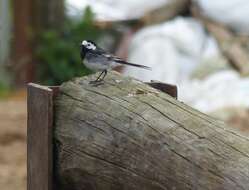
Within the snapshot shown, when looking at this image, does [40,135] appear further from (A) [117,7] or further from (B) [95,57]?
(A) [117,7]

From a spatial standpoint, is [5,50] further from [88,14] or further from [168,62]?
[168,62]

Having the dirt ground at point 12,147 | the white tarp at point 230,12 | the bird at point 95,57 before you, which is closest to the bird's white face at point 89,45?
the bird at point 95,57

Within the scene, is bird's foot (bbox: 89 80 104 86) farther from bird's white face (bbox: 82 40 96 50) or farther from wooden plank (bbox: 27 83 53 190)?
bird's white face (bbox: 82 40 96 50)

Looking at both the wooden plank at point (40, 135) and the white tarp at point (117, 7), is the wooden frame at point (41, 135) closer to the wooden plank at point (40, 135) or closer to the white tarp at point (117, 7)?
the wooden plank at point (40, 135)

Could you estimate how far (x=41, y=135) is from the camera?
9.12 feet

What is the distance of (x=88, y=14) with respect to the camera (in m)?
12.4

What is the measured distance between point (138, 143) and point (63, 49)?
970 cm

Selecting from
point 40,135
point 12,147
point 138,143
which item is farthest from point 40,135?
point 12,147

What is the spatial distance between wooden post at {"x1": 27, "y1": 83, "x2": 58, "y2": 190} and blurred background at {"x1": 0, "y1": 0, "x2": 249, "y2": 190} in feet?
26.6

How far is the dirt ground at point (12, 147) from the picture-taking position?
721 cm

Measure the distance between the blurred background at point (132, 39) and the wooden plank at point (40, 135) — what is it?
8.10 m

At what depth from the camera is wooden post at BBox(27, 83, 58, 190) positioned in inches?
109

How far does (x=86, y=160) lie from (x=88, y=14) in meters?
9.85

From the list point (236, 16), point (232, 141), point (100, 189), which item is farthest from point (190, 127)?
point (236, 16)
